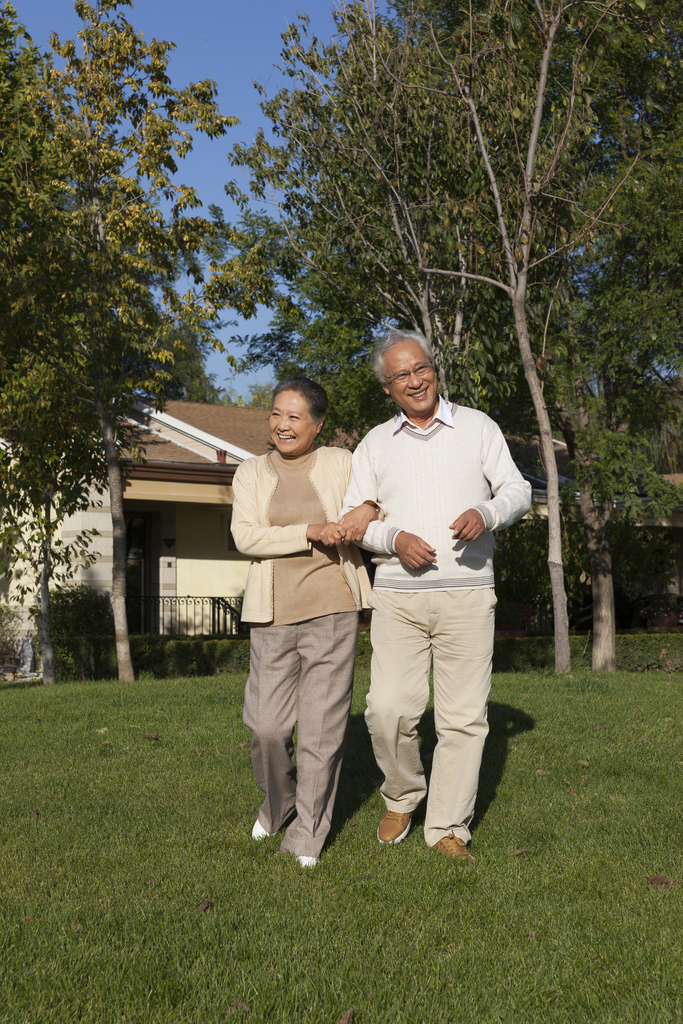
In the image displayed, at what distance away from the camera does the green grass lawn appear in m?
2.68

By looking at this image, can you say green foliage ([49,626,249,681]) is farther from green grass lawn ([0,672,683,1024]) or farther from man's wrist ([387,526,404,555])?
man's wrist ([387,526,404,555])

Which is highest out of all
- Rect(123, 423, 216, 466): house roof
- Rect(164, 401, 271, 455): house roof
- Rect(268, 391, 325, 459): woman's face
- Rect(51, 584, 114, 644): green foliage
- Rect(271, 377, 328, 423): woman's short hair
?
Rect(164, 401, 271, 455): house roof

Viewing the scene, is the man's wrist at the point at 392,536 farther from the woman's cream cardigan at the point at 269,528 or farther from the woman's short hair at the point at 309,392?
the woman's short hair at the point at 309,392

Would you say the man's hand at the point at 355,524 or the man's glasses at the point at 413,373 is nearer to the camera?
the man's hand at the point at 355,524

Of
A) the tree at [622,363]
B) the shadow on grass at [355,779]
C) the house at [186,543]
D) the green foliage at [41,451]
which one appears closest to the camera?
the shadow on grass at [355,779]

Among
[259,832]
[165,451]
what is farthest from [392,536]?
[165,451]

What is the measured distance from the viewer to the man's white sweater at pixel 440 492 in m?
3.94

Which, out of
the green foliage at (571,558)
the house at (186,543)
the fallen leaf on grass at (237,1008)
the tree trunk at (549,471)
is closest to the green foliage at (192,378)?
Result: the house at (186,543)

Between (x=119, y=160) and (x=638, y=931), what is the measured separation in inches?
405

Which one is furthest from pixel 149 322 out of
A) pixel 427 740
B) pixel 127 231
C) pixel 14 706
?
pixel 427 740

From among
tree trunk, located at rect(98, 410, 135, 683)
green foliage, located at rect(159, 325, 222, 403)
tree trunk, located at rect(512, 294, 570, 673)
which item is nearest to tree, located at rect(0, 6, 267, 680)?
tree trunk, located at rect(98, 410, 135, 683)

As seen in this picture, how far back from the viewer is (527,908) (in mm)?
3297

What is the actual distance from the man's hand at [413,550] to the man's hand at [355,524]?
0.17m

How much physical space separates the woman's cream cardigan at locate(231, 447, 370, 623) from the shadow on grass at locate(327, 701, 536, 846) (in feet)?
3.85
